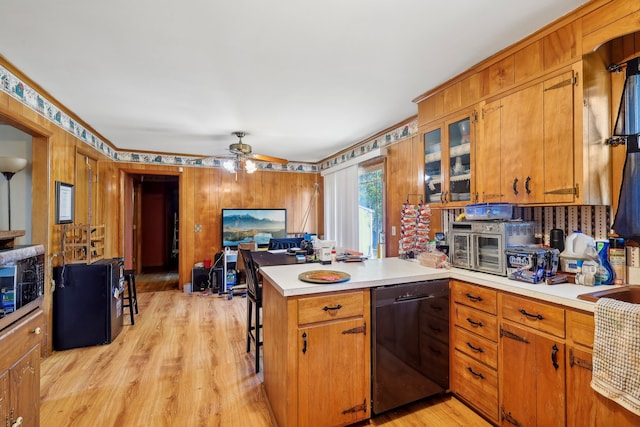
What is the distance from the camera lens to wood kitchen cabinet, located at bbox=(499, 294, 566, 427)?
1459 millimetres

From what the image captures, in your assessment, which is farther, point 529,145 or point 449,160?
point 449,160

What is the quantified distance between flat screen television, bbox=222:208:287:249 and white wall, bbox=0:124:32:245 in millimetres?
2833

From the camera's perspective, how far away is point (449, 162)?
244cm

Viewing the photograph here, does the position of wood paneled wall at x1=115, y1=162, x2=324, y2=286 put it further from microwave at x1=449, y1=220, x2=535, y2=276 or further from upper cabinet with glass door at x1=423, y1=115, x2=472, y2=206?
microwave at x1=449, y1=220, x2=535, y2=276

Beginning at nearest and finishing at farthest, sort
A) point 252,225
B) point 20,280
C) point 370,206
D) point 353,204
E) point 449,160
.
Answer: point 20,280 → point 449,160 → point 370,206 → point 353,204 → point 252,225

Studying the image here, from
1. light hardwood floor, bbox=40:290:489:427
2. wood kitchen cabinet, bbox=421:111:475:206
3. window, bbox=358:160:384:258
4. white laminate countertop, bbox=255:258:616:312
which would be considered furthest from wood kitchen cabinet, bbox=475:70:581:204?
window, bbox=358:160:384:258

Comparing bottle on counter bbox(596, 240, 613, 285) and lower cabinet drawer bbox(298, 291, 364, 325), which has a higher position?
bottle on counter bbox(596, 240, 613, 285)

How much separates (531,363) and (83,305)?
379 cm

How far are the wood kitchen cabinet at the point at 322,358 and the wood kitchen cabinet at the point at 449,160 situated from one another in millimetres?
1199

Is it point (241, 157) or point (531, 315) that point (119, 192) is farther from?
point (531, 315)

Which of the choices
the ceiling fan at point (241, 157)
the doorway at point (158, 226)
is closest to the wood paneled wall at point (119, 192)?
the ceiling fan at point (241, 157)

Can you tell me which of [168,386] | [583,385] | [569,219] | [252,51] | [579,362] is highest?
[252,51]

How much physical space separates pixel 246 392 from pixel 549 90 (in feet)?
9.40

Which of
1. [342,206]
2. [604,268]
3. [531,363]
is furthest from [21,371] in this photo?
[342,206]
